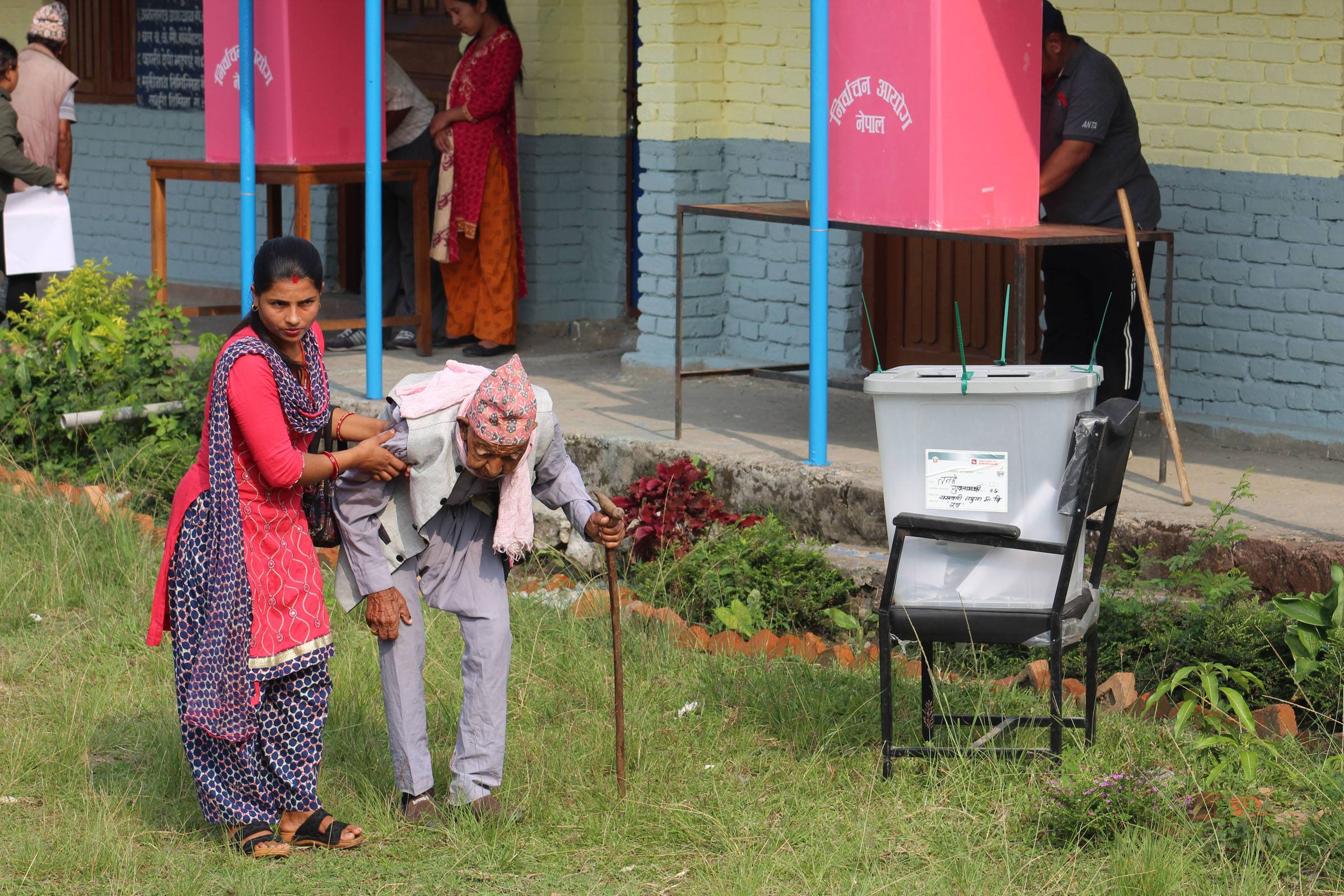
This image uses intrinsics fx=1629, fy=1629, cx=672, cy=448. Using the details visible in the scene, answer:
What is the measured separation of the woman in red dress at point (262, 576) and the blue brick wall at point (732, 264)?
13.6ft

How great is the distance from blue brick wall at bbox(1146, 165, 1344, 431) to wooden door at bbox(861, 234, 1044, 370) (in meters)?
0.69

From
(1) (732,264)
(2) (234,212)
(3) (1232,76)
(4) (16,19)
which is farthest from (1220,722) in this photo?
(4) (16,19)

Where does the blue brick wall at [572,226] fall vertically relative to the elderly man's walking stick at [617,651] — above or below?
above

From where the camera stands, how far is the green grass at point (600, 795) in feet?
12.0

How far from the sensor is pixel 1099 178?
19.9 feet

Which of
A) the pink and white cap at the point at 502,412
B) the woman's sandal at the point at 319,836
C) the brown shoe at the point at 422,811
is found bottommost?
the woman's sandal at the point at 319,836

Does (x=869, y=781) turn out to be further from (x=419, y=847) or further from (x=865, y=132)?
(x=865, y=132)

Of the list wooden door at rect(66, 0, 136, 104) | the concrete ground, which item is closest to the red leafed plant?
the concrete ground

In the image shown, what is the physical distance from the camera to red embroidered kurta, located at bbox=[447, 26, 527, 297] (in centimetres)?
811

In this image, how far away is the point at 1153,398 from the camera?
6.78 meters

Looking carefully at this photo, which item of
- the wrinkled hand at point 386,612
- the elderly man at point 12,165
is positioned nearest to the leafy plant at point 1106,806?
the wrinkled hand at point 386,612

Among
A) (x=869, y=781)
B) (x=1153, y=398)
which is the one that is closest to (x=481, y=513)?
(x=869, y=781)

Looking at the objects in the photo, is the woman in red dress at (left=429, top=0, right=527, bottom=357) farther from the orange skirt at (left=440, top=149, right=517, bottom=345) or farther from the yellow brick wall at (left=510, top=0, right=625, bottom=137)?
the yellow brick wall at (left=510, top=0, right=625, bottom=137)

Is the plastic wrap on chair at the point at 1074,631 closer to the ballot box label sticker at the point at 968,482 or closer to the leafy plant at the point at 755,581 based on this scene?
the ballot box label sticker at the point at 968,482
